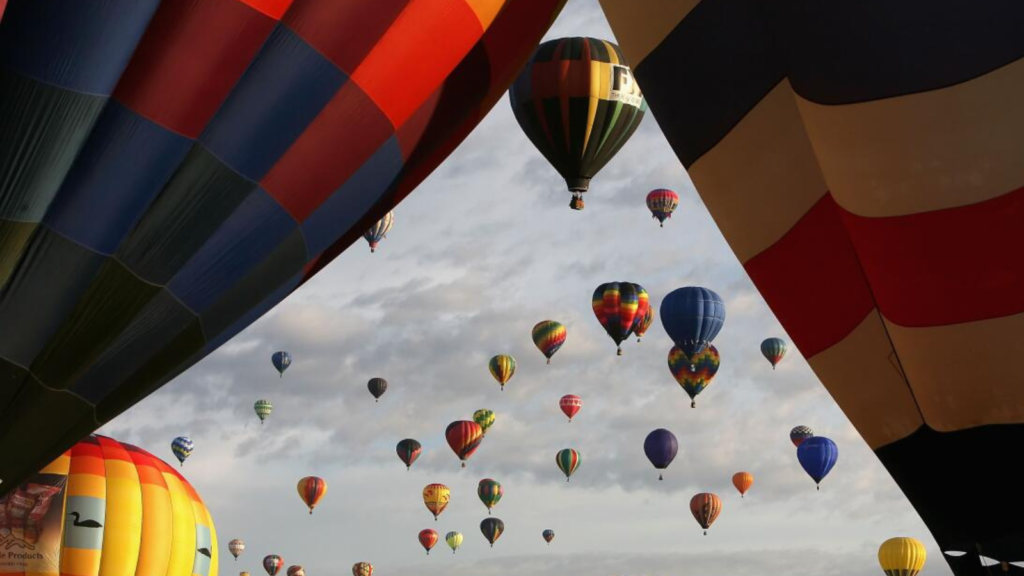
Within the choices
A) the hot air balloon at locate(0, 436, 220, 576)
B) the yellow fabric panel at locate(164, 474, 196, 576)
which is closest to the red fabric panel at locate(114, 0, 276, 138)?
the hot air balloon at locate(0, 436, 220, 576)

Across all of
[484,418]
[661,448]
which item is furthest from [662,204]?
[484,418]

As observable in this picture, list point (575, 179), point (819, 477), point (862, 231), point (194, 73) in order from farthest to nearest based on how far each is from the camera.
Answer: point (819, 477), point (575, 179), point (194, 73), point (862, 231)

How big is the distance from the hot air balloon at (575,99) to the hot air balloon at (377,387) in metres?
25.3

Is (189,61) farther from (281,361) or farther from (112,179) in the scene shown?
(281,361)

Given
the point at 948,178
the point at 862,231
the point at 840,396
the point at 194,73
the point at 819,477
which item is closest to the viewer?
the point at 948,178

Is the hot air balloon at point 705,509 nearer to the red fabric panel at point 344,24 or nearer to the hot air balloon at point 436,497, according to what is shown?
the hot air balloon at point 436,497

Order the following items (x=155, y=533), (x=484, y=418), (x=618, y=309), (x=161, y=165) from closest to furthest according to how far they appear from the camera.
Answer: (x=161, y=165)
(x=155, y=533)
(x=618, y=309)
(x=484, y=418)

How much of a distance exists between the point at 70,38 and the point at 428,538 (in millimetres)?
48439

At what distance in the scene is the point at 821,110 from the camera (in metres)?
7.20

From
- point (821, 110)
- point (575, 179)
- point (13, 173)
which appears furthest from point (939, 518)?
point (575, 179)

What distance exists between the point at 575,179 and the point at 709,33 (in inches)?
568

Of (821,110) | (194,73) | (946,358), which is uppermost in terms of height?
(194,73)

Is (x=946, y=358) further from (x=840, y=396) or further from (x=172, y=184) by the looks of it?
(x=172, y=184)

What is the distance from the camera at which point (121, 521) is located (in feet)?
57.4
